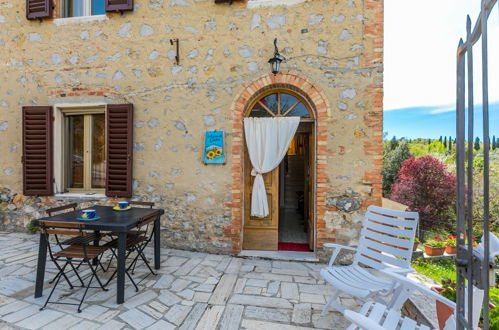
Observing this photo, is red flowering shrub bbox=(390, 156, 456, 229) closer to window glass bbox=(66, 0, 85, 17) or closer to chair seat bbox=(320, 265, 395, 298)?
chair seat bbox=(320, 265, 395, 298)

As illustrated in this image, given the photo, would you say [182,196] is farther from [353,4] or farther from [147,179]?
[353,4]

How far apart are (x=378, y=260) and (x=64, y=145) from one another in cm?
522

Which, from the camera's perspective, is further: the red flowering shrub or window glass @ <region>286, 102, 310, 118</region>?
the red flowering shrub

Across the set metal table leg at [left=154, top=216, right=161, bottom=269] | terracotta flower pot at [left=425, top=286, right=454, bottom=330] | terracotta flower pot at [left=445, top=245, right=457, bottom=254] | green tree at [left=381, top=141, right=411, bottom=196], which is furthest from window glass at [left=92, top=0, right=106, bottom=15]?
green tree at [left=381, top=141, right=411, bottom=196]

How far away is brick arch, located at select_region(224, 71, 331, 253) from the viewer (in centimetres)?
369

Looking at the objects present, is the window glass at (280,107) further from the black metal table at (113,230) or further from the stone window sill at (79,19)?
the stone window sill at (79,19)

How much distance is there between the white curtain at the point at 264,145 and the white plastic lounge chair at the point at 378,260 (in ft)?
5.10

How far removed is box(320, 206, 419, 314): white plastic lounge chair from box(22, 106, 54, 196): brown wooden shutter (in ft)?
15.4

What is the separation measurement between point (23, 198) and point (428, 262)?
7347 millimetres

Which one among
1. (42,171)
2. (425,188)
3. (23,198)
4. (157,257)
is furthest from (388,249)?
(425,188)

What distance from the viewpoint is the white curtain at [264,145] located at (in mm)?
3842

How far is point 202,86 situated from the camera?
13.0ft

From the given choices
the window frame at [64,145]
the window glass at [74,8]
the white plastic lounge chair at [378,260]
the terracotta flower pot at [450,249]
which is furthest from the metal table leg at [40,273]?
the terracotta flower pot at [450,249]

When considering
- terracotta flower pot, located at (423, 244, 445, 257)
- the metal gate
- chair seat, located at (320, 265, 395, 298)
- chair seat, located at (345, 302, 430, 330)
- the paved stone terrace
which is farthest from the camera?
terracotta flower pot, located at (423, 244, 445, 257)
